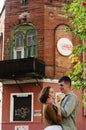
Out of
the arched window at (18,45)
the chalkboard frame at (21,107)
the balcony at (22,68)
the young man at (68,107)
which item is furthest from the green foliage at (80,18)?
the arched window at (18,45)

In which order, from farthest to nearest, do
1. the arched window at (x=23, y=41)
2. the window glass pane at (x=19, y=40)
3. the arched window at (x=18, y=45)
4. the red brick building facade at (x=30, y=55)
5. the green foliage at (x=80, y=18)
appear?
the window glass pane at (x=19, y=40)
the arched window at (x=18, y=45)
the arched window at (x=23, y=41)
the red brick building facade at (x=30, y=55)
the green foliage at (x=80, y=18)

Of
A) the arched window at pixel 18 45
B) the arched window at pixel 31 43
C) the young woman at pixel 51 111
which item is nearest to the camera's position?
the young woman at pixel 51 111

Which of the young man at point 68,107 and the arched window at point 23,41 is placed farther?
the arched window at point 23,41

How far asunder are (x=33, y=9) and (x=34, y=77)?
15.8ft

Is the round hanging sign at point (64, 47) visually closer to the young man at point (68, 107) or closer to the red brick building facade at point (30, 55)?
the red brick building facade at point (30, 55)

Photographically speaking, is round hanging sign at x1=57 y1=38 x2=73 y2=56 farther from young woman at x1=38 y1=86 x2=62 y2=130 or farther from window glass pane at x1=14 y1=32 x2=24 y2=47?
young woman at x1=38 y1=86 x2=62 y2=130

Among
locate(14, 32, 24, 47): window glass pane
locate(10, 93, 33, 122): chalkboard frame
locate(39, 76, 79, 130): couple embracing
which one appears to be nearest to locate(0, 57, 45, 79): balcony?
locate(10, 93, 33, 122): chalkboard frame

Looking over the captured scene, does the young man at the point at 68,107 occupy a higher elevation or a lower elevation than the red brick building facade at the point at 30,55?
lower

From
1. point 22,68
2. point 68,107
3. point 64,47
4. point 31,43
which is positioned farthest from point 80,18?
point 31,43

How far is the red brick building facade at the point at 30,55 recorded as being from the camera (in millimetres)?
27000

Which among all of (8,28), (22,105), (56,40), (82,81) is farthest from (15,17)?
(82,81)

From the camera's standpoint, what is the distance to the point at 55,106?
636 cm

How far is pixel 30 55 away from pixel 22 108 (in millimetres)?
3554

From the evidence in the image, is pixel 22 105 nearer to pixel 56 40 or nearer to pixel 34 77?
pixel 34 77
